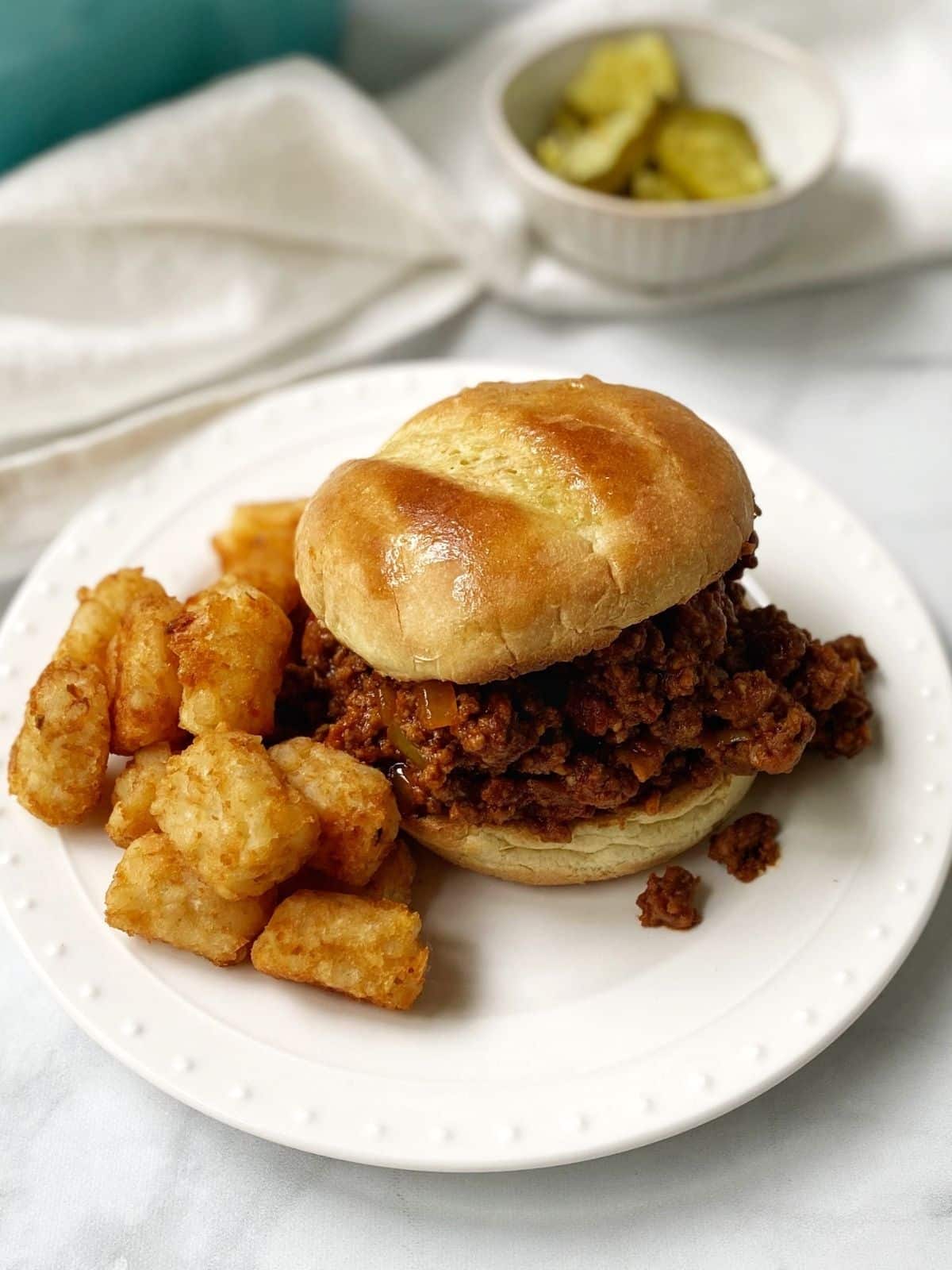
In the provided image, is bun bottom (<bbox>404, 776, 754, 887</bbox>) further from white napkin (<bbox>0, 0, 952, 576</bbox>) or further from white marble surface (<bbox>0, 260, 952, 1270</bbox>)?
white napkin (<bbox>0, 0, 952, 576</bbox>)

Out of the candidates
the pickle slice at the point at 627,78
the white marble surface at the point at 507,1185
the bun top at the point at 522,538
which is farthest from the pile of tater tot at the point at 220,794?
the pickle slice at the point at 627,78

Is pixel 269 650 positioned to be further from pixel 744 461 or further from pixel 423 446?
pixel 744 461

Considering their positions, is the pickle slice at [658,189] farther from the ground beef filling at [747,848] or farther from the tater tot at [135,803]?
the tater tot at [135,803]

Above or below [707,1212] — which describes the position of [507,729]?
above

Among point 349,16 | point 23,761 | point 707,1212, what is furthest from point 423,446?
point 349,16

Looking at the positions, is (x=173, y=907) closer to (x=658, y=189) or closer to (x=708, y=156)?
(x=658, y=189)

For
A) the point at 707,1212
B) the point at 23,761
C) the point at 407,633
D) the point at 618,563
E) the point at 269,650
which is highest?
the point at 618,563
